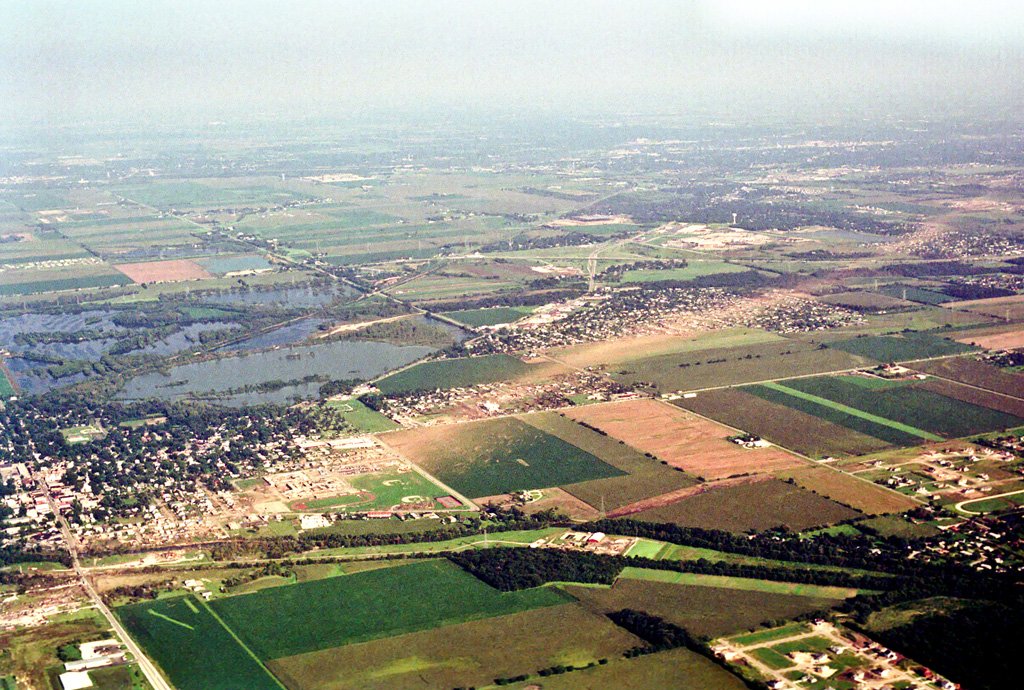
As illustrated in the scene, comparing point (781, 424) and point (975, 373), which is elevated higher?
point (975, 373)

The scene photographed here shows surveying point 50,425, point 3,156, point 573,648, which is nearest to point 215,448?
point 50,425

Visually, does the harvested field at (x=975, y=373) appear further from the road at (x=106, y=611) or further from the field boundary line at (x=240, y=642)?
the road at (x=106, y=611)

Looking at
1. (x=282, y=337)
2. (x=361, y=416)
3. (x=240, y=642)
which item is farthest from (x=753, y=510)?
(x=282, y=337)

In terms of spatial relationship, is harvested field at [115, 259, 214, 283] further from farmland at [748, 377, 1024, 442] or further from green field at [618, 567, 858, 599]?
green field at [618, 567, 858, 599]

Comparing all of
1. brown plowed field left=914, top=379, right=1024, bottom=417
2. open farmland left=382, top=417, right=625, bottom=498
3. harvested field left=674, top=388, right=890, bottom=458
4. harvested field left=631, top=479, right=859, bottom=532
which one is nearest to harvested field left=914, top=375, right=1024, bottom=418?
brown plowed field left=914, top=379, right=1024, bottom=417

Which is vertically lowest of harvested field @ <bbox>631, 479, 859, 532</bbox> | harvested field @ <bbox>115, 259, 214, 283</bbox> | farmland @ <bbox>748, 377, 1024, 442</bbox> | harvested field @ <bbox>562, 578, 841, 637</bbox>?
harvested field @ <bbox>562, 578, 841, 637</bbox>

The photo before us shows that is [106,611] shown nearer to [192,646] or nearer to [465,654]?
[192,646]

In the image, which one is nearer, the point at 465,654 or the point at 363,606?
the point at 465,654
